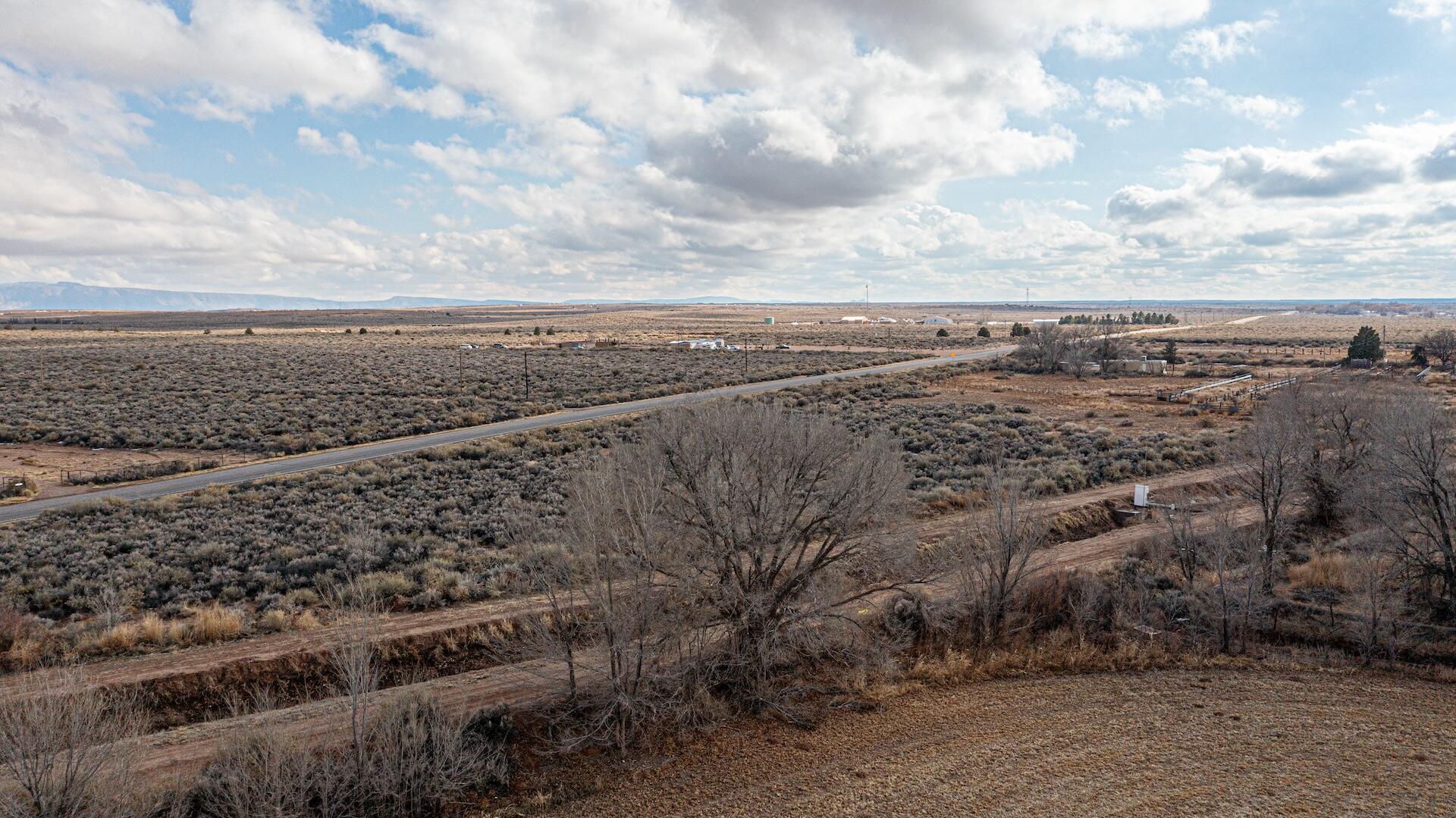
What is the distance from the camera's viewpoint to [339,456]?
35562 millimetres

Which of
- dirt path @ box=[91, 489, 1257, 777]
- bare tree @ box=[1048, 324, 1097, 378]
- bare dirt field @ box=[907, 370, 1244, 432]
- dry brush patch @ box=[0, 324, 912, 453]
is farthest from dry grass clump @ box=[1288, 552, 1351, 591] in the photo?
bare tree @ box=[1048, 324, 1097, 378]

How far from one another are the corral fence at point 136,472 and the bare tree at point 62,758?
24997 millimetres

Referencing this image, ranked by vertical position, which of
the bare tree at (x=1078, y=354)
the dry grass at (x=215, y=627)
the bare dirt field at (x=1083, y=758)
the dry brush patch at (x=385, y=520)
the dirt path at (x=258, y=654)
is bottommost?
the bare dirt field at (x=1083, y=758)

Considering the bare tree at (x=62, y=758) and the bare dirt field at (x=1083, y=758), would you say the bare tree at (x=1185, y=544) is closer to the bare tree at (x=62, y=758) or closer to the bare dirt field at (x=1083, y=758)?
the bare dirt field at (x=1083, y=758)

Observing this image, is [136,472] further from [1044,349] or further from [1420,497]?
[1044,349]

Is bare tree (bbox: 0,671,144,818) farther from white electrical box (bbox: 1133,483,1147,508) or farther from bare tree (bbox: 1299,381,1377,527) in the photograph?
bare tree (bbox: 1299,381,1377,527)

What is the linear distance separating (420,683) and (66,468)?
28356 mm

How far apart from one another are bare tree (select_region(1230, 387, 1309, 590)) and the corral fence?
1587 inches

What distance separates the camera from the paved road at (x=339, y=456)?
26.9 m

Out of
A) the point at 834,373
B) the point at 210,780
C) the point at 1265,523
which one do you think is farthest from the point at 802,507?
the point at 834,373

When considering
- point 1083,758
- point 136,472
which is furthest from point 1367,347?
point 136,472

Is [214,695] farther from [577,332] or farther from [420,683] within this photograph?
[577,332]

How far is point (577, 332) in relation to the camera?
149500 millimetres

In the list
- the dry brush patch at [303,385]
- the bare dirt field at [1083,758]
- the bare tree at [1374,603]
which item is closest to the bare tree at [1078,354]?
the dry brush patch at [303,385]
